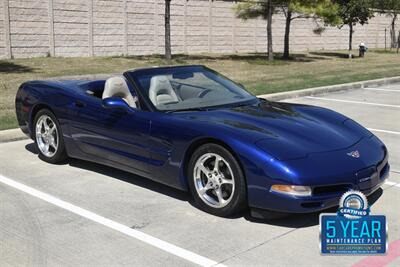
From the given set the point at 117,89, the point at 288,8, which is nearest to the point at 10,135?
the point at 117,89

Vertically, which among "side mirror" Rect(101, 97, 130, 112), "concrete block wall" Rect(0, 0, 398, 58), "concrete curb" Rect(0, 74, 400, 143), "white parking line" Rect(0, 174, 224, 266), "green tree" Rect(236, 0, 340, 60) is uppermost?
"green tree" Rect(236, 0, 340, 60)

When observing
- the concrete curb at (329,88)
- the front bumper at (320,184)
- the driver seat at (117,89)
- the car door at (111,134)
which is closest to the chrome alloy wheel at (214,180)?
the front bumper at (320,184)

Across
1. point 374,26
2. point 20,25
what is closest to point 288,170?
point 20,25

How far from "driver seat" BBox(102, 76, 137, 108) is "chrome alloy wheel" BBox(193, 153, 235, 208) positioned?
4.25 ft

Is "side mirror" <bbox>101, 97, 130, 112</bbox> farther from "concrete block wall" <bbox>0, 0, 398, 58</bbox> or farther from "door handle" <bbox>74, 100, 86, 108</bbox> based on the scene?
"concrete block wall" <bbox>0, 0, 398, 58</bbox>

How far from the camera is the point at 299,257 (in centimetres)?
378

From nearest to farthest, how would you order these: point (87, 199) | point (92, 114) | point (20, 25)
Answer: point (87, 199)
point (92, 114)
point (20, 25)

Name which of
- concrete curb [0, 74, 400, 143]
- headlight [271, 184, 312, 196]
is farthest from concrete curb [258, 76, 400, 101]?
headlight [271, 184, 312, 196]

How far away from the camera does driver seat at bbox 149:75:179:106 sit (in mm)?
5297

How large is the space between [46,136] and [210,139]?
2603 millimetres

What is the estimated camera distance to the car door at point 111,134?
16.6 feet

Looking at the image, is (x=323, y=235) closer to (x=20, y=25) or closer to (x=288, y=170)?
(x=288, y=170)

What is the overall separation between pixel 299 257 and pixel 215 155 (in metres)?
1.12
